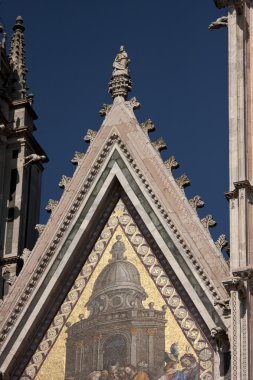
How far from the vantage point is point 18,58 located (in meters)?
19.1

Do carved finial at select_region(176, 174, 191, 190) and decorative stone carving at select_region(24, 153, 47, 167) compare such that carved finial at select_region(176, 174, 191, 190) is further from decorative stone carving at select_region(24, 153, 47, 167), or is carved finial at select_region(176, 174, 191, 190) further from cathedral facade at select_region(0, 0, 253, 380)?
decorative stone carving at select_region(24, 153, 47, 167)

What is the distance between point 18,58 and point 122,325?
4551 mm

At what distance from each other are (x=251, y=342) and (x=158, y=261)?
2113 mm

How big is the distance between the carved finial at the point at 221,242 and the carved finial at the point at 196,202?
1.80ft

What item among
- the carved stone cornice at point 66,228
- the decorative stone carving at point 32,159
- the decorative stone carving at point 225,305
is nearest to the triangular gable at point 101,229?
the carved stone cornice at point 66,228

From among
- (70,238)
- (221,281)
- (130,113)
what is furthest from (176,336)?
(130,113)

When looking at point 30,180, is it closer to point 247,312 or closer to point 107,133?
point 107,133

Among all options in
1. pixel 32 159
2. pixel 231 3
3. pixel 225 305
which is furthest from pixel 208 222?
pixel 32 159

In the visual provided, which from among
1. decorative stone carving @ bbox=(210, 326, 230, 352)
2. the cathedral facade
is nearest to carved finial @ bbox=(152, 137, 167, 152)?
the cathedral facade

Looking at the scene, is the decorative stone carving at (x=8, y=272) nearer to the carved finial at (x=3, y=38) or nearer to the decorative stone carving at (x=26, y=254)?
the decorative stone carving at (x=26, y=254)

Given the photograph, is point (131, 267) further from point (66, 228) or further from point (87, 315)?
point (66, 228)

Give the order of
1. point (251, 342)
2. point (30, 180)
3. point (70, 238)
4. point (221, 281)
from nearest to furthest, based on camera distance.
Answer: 1. point (251, 342)
2. point (221, 281)
3. point (70, 238)
4. point (30, 180)

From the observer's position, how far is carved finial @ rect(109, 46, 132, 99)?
17.6 metres

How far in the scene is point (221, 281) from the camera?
15578mm
